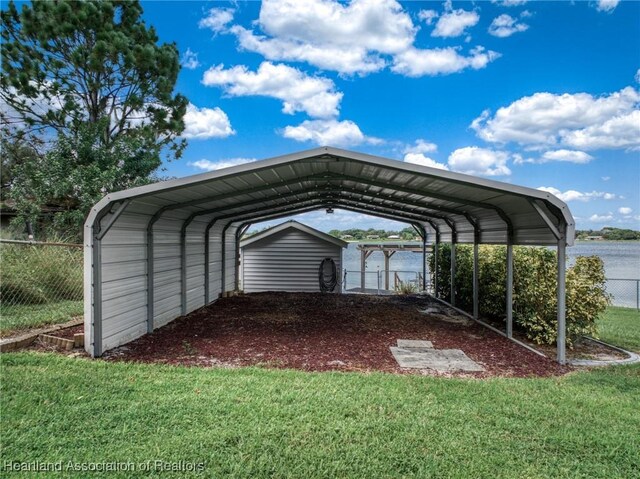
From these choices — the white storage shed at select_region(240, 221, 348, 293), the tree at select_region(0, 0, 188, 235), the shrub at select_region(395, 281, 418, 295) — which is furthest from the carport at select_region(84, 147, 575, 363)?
the tree at select_region(0, 0, 188, 235)

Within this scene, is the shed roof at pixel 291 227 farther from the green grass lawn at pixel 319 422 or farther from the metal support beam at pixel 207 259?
the green grass lawn at pixel 319 422

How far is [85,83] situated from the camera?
13.6 metres

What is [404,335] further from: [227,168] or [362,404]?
[227,168]

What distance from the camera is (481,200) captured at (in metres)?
6.76

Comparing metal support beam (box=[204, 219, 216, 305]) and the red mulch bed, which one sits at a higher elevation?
metal support beam (box=[204, 219, 216, 305])

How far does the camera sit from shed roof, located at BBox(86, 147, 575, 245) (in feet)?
17.2

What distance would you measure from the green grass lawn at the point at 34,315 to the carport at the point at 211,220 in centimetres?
172

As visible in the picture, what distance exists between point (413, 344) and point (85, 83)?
14.0 metres

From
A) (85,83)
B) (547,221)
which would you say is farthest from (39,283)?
(547,221)

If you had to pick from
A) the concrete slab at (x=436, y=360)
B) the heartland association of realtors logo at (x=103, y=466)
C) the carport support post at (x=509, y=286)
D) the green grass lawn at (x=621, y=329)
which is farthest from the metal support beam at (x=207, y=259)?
the green grass lawn at (x=621, y=329)

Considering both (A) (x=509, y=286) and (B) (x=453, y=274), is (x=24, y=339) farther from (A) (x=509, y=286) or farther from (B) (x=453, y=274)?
(B) (x=453, y=274)

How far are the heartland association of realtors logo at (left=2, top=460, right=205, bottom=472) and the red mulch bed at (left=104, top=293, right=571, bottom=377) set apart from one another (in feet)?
7.98

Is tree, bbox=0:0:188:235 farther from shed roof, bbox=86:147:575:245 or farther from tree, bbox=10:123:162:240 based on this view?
shed roof, bbox=86:147:575:245

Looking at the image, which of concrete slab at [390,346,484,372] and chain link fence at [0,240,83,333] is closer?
concrete slab at [390,346,484,372]
